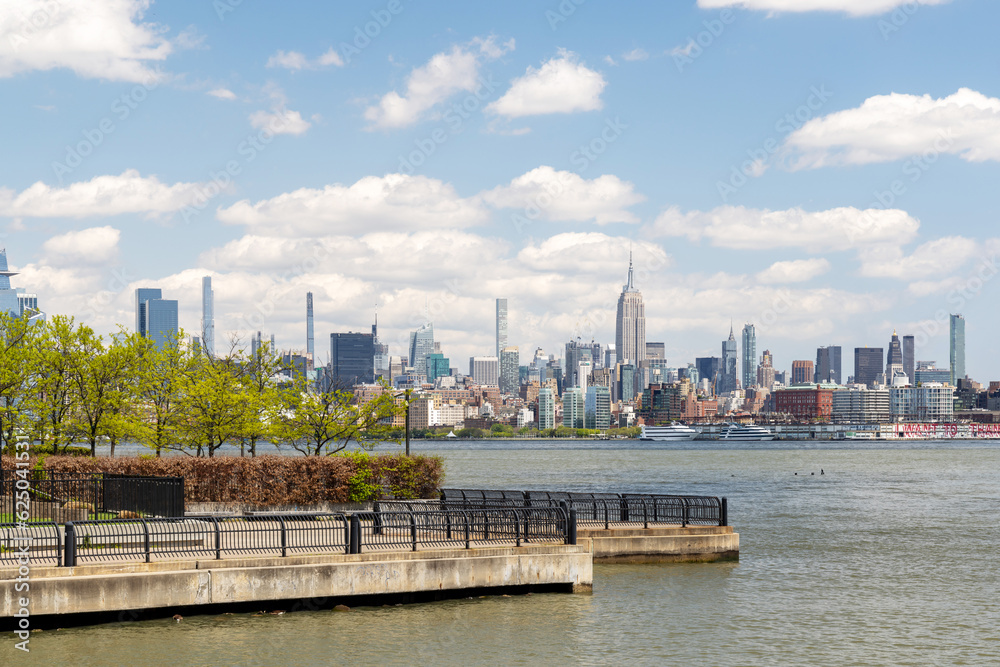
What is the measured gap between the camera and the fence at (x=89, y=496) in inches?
1219

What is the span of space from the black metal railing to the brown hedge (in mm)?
10782

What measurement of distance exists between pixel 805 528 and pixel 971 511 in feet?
57.8

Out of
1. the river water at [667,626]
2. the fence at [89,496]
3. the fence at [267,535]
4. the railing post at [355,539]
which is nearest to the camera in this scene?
the river water at [667,626]

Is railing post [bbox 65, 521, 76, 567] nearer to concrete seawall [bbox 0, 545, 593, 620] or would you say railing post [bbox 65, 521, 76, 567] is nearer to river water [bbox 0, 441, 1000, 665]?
concrete seawall [bbox 0, 545, 593, 620]

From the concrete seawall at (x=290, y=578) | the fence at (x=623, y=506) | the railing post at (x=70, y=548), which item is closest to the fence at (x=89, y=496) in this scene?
the concrete seawall at (x=290, y=578)

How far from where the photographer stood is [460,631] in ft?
75.5

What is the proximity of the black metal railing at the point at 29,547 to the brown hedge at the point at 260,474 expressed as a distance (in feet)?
35.4

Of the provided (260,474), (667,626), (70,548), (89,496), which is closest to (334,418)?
(260,474)

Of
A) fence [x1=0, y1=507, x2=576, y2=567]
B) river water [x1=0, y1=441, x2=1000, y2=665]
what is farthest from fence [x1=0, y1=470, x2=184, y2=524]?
river water [x1=0, y1=441, x2=1000, y2=665]

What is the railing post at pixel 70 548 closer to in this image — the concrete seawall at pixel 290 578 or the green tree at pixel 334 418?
the concrete seawall at pixel 290 578

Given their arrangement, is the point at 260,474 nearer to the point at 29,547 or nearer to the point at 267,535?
the point at 267,535

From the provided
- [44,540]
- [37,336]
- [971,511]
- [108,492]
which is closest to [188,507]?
[108,492]

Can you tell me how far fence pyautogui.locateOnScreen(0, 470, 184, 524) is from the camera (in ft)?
102

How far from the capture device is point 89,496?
3372cm
